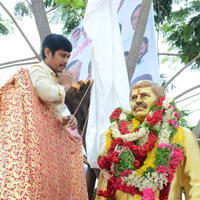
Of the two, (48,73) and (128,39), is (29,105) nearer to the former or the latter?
(48,73)

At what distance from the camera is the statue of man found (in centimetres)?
281

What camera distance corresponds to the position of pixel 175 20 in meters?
8.00

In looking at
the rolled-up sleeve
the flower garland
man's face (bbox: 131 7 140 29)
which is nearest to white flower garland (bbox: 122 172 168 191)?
the flower garland

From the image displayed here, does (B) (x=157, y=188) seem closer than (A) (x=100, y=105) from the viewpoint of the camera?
Yes

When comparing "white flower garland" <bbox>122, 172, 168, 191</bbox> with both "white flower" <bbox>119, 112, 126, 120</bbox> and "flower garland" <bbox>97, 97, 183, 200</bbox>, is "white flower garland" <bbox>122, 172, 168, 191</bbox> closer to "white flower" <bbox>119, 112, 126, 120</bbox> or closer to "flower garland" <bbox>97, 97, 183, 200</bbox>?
"flower garland" <bbox>97, 97, 183, 200</bbox>

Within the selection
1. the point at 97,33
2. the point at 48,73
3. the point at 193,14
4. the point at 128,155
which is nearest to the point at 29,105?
the point at 48,73

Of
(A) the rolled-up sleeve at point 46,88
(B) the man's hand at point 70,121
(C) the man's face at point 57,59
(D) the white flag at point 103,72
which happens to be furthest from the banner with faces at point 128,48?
(A) the rolled-up sleeve at point 46,88

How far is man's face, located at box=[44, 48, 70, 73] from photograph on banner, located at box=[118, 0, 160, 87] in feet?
5.47

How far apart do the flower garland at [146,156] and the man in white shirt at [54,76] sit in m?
0.47

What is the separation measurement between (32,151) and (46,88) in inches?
19.1

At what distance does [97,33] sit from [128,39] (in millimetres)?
994

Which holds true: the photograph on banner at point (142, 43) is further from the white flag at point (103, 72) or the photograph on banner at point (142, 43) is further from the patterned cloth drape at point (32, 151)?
the patterned cloth drape at point (32, 151)

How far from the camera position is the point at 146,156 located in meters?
2.93

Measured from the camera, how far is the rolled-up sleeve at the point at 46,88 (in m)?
3.00
